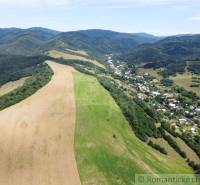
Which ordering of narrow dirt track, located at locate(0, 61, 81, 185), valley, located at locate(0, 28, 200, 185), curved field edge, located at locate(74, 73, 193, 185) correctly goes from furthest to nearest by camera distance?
1. curved field edge, located at locate(74, 73, 193, 185)
2. valley, located at locate(0, 28, 200, 185)
3. narrow dirt track, located at locate(0, 61, 81, 185)

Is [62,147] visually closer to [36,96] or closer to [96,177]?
[96,177]

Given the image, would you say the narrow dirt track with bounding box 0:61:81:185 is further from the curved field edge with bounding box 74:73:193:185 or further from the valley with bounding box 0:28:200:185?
the curved field edge with bounding box 74:73:193:185

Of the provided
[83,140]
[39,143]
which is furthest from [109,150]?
[39,143]

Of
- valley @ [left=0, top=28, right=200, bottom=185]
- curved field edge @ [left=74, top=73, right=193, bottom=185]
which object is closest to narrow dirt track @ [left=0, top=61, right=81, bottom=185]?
valley @ [left=0, top=28, right=200, bottom=185]

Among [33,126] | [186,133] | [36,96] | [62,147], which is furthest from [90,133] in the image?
[186,133]

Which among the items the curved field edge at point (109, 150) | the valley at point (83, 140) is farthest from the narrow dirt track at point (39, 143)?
the curved field edge at point (109, 150)

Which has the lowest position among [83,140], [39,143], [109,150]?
[109,150]

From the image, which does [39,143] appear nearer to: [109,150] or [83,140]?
[83,140]
